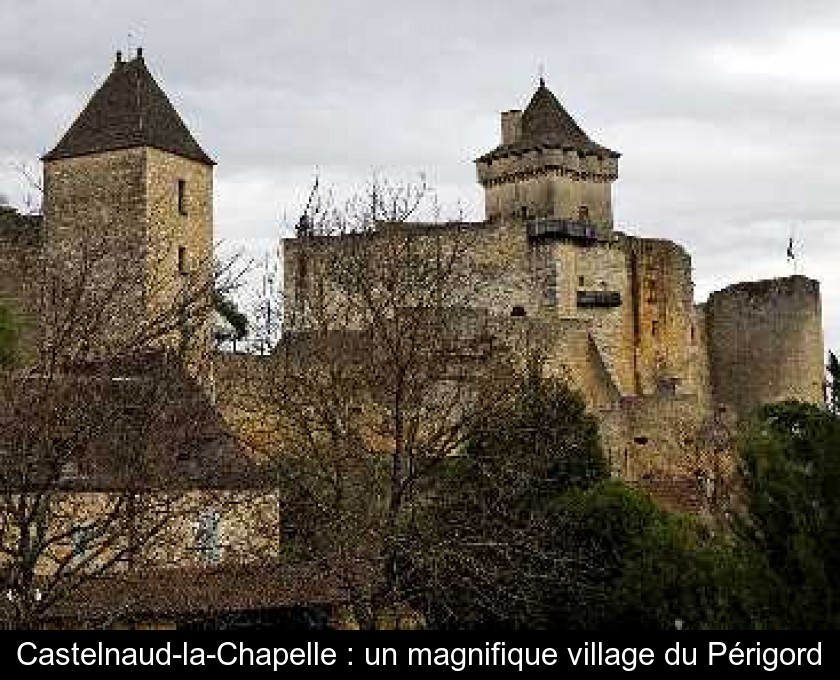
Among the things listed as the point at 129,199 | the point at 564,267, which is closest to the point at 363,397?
the point at 129,199

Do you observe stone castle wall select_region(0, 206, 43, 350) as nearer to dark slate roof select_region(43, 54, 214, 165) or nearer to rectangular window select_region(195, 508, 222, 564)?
dark slate roof select_region(43, 54, 214, 165)

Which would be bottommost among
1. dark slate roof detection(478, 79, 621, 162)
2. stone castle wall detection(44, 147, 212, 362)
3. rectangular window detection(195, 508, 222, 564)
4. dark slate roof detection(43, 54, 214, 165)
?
rectangular window detection(195, 508, 222, 564)

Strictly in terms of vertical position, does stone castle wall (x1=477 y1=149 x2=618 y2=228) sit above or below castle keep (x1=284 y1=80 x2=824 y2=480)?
above

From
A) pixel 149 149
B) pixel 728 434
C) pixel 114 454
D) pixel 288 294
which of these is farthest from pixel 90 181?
pixel 114 454

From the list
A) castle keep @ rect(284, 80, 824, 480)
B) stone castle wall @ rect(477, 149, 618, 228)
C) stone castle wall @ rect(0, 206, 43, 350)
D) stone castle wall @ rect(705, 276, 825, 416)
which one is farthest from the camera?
stone castle wall @ rect(477, 149, 618, 228)

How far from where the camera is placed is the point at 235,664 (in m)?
13.9

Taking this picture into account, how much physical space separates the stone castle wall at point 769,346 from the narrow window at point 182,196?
1963 centimetres

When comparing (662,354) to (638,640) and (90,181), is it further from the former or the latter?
(638,640)

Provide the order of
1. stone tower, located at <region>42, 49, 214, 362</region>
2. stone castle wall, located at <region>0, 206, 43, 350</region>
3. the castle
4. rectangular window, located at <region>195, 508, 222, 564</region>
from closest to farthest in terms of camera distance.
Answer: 1. rectangular window, located at <region>195, 508, 222, 564</region>
2. stone tower, located at <region>42, 49, 214, 362</region>
3. the castle
4. stone castle wall, located at <region>0, 206, 43, 350</region>

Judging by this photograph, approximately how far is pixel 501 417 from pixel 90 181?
17229 millimetres

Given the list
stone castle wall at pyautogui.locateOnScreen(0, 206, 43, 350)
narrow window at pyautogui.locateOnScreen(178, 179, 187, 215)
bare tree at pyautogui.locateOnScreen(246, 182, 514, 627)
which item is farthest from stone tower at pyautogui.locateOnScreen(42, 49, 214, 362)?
bare tree at pyautogui.locateOnScreen(246, 182, 514, 627)

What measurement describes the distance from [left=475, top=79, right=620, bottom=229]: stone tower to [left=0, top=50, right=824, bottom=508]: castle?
48 mm

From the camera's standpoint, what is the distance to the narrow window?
39.5 meters

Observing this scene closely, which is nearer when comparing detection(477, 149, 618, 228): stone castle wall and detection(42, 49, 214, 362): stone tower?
detection(42, 49, 214, 362): stone tower
